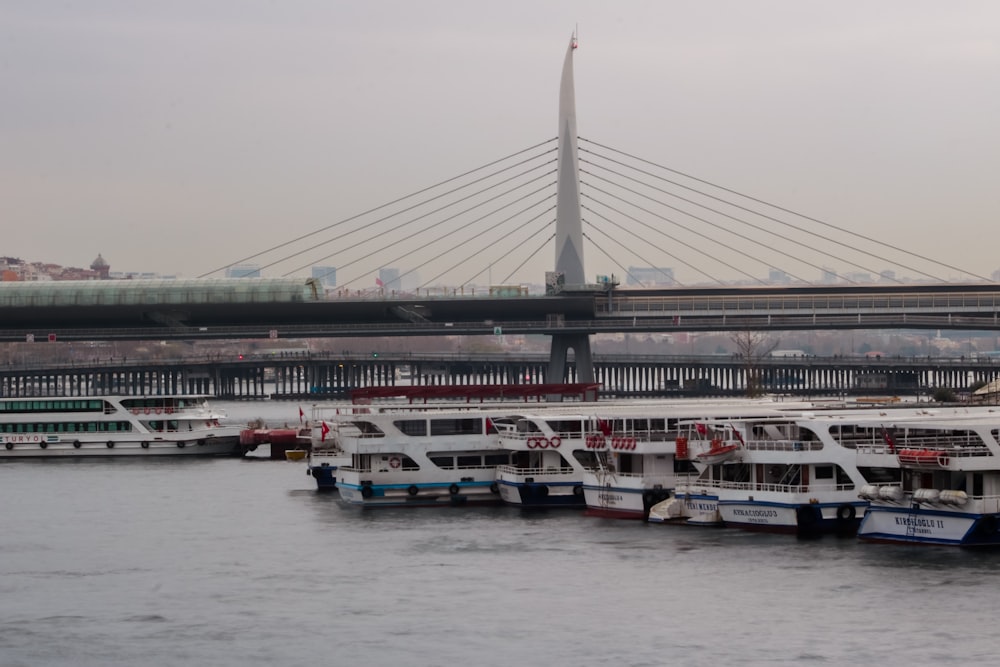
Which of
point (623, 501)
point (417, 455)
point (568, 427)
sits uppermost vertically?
point (568, 427)

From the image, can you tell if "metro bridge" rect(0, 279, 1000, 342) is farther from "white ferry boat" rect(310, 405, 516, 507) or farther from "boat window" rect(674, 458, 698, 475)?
"boat window" rect(674, 458, 698, 475)

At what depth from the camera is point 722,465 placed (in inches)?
2442

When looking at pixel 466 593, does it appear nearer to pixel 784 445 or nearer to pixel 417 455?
pixel 784 445

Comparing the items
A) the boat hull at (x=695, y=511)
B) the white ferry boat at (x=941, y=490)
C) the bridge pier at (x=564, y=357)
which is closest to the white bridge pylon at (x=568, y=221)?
the bridge pier at (x=564, y=357)

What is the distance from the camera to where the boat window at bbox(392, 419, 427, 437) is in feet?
235

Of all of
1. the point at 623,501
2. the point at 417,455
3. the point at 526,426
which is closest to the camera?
the point at 623,501

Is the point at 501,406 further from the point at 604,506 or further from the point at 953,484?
the point at 953,484

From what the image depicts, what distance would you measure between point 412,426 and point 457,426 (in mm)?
1827

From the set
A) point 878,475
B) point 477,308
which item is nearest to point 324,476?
point 878,475

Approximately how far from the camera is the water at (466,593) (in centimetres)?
4334

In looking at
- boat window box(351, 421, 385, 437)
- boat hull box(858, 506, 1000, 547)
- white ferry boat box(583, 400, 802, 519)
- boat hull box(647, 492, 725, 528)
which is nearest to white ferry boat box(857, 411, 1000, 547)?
boat hull box(858, 506, 1000, 547)

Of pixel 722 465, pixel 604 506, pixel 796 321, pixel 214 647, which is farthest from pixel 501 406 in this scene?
pixel 796 321

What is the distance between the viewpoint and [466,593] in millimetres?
50250

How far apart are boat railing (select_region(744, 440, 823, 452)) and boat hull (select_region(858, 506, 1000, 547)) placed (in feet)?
12.1
